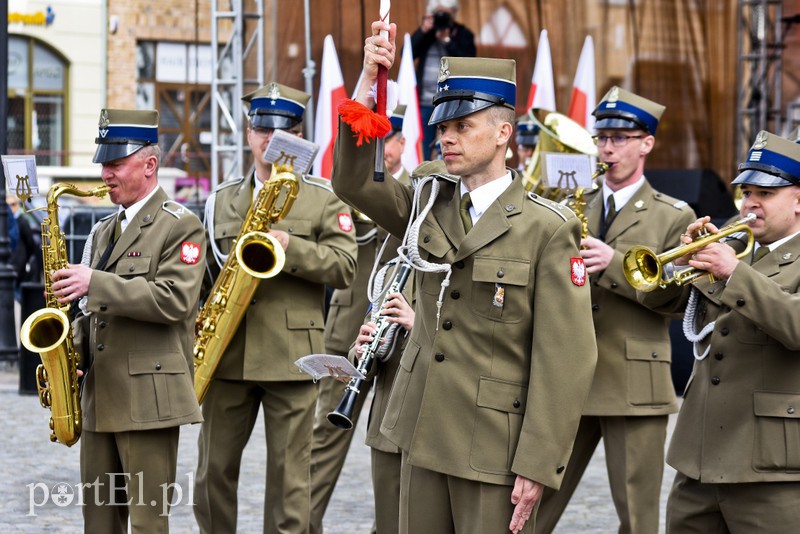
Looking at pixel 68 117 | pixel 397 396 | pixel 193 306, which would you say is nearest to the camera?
pixel 397 396

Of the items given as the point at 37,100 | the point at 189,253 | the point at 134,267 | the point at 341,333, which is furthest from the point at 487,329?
the point at 37,100

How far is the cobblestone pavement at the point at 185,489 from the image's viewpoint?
281 inches

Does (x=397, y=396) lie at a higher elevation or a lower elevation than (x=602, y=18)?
lower

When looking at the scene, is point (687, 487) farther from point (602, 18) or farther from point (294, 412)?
point (602, 18)

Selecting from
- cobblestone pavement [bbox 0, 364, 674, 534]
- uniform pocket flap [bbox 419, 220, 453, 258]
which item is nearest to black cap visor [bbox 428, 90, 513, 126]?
uniform pocket flap [bbox 419, 220, 453, 258]

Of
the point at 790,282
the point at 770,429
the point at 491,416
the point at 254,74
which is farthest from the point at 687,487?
the point at 254,74

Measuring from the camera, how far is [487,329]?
13.6 ft

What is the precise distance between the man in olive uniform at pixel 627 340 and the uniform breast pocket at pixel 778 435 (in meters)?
1.25

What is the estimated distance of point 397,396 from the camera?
14.4 ft

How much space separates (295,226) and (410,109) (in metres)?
4.88

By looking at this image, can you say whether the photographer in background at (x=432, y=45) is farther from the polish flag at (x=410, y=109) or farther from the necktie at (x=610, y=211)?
the necktie at (x=610, y=211)

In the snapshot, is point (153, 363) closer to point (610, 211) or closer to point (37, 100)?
point (610, 211)

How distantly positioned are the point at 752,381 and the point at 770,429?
0.61 ft

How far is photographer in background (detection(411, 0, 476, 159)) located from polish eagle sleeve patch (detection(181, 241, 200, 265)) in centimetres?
695
